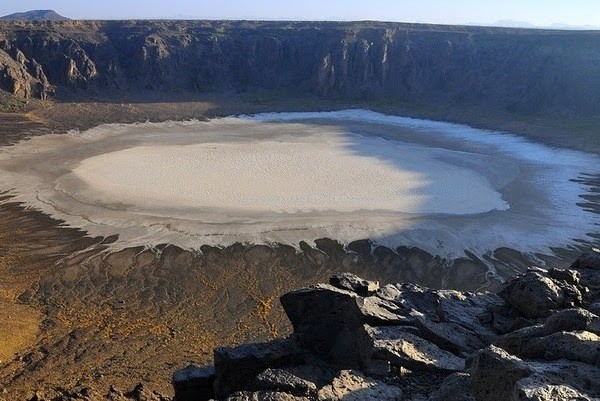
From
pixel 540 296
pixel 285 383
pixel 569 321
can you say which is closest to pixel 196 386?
pixel 285 383

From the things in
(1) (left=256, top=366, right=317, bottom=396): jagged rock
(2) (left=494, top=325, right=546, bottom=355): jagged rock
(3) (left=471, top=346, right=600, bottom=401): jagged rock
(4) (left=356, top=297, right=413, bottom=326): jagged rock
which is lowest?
(4) (left=356, top=297, right=413, bottom=326): jagged rock

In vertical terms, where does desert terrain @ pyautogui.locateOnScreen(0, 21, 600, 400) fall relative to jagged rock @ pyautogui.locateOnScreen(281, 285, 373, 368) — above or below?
below

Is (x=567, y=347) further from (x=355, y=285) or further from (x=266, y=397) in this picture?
(x=355, y=285)

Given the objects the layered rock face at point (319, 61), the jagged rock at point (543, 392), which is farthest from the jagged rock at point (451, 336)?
the layered rock face at point (319, 61)

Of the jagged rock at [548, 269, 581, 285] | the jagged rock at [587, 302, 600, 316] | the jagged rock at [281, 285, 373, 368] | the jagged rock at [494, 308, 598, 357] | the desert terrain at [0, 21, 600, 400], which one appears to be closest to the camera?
the jagged rock at [494, 308, 598, 357]

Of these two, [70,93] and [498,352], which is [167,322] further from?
[70,93]

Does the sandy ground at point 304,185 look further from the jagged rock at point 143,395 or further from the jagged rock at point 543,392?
the jagged rock at point 543,392

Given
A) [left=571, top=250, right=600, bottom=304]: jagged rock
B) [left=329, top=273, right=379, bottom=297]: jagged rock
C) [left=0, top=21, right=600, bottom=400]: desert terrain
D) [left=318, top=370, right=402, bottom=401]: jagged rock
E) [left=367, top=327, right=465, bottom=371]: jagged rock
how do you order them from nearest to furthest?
[left=318, top=370, right=402, bottom=401]: jagged rock < [left=367, top=327, right=465, bottom=371]: jagged rock < [left=571, top=250, right=600, bottom=304]: jagged rock < [left=329, top=273, right=379, bottom=297]: jagged rock < [left=0, top=21, right=600, bottom=400]: desert terrain

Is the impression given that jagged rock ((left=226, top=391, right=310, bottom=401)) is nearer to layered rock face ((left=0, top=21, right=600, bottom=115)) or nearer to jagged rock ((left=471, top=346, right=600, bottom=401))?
jagged rock ((left=471, top=346, right=600, bottom=401))

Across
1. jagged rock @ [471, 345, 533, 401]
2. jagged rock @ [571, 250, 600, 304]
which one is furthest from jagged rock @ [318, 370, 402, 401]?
jagged rock @ [571, 250, 600, 304]
